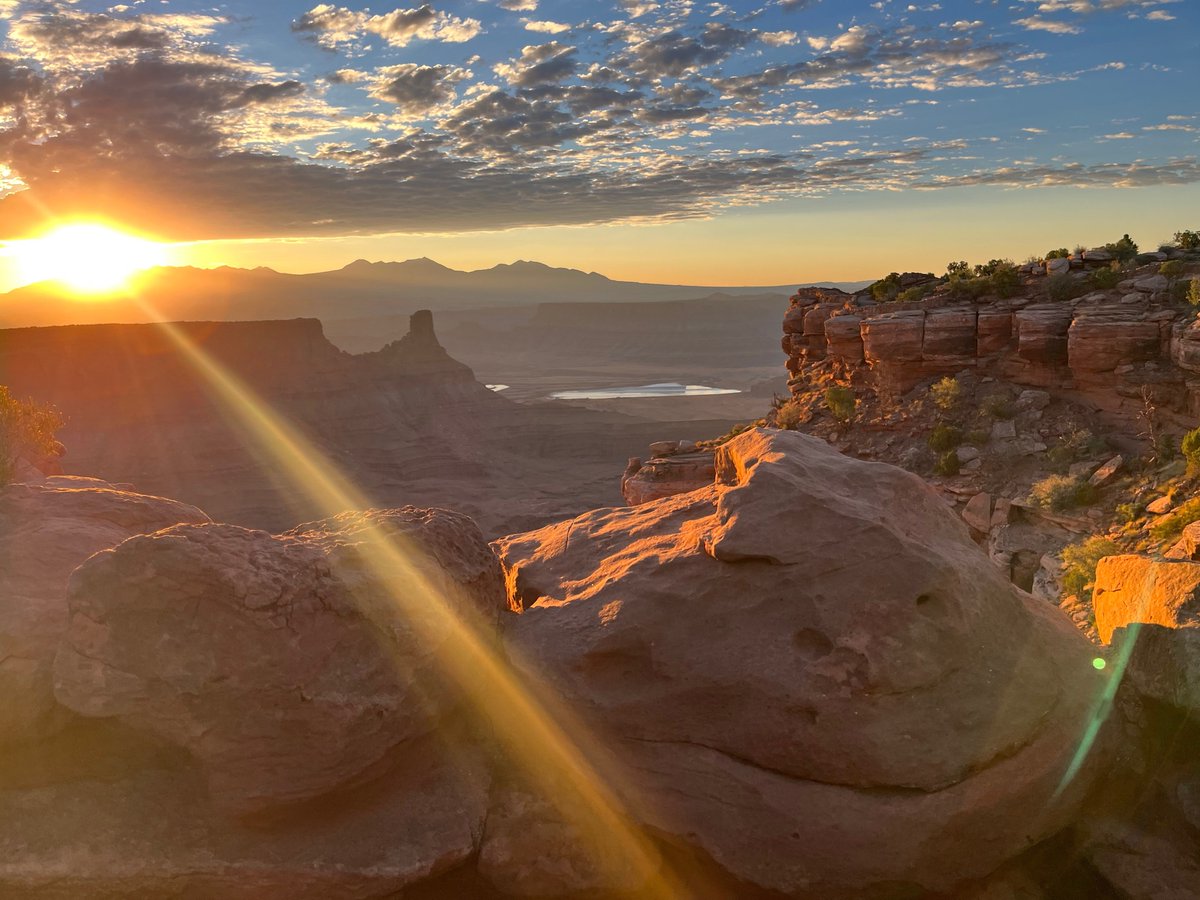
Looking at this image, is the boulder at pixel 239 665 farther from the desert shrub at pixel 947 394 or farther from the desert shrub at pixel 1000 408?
the desert shrub at pixel 947 394

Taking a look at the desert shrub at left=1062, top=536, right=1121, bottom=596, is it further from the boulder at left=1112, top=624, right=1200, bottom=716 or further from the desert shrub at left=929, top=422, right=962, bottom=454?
the boulder at left=1112, top=624, right=1200, bottom=716

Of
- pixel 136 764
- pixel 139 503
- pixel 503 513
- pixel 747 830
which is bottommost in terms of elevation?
pixel 503 513

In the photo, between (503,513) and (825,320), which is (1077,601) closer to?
(825,320)

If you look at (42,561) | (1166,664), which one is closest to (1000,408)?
(1166,664)

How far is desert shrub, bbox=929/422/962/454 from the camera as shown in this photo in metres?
20.1

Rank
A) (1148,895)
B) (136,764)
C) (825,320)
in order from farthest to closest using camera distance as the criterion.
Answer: (825,320), (136,764), (1148,895)

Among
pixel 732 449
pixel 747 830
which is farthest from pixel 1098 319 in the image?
pixel 747 830

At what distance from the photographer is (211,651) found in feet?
18.4

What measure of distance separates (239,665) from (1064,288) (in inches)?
874

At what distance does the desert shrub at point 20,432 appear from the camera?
8.80m

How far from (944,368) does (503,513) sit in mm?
26560

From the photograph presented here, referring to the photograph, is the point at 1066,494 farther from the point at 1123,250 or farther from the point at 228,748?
the point at 228,748

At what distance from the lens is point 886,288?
27.1 m

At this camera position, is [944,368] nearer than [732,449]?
No
